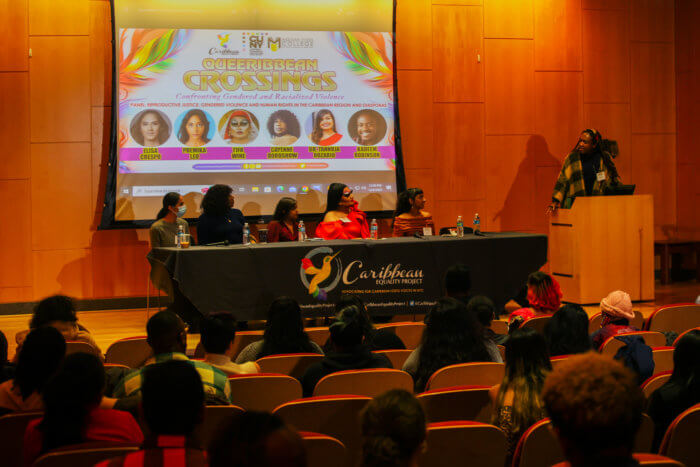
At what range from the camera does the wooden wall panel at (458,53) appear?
28.8 ft

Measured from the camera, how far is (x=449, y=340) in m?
3.33

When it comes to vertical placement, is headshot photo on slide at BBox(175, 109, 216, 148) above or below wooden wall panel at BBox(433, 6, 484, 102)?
below

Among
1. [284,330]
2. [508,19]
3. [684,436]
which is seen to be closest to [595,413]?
[684,436]

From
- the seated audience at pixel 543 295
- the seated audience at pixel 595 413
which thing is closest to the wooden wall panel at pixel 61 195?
the seated audience at pixel 543 295

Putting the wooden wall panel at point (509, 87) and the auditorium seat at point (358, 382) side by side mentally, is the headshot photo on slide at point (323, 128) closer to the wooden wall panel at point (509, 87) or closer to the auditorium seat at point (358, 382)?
the wooden wall panel at point (509, 87)

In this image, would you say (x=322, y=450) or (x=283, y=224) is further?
(x=283, y=224)

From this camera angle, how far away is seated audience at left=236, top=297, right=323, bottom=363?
3684mm

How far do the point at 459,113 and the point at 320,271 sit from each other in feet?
11.7

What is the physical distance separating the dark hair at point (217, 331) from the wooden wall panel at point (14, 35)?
18.5ft

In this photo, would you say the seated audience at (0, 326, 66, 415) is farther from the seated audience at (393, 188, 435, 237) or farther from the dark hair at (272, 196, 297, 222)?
the seated audience at (393, 188, 435, 237)

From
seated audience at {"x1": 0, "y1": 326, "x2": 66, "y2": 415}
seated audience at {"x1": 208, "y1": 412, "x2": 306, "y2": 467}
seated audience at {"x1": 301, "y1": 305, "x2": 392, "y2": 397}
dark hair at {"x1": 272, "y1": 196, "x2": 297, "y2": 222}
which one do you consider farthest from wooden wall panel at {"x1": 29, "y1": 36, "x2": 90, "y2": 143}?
seated audience at {"x1": 208, "y1": 412, "x2": 306, "y2": 467}

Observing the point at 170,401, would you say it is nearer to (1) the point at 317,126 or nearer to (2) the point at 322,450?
(2) the point at 322,450

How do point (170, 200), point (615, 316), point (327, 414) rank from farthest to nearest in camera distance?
1. point (170, 200)
2. point (615, 316)
3. point (327, 414)

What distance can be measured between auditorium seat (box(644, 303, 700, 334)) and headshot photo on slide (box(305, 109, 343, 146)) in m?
4.57
